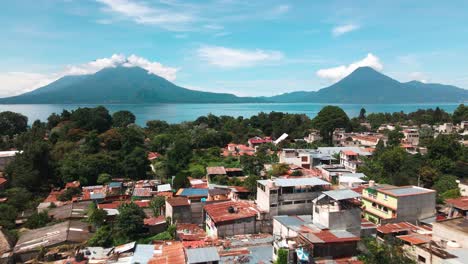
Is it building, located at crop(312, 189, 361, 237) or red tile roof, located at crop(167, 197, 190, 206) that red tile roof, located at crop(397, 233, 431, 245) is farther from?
red tile roof, located at crop(167, 197, 190, 206)

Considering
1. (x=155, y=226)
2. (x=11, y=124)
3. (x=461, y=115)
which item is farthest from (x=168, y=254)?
(x=461, y=115)

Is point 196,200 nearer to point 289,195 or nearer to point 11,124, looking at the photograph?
point 289,195

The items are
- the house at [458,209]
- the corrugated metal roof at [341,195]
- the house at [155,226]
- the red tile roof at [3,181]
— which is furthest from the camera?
the red tile roof at [3,181]

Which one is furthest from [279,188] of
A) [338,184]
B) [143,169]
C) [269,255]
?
[143,169]

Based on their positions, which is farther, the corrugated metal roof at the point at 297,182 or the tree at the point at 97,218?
the corrugated metal roof at the point at 297,182

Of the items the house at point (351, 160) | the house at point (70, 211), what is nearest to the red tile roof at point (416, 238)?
the house at point (351, 160)

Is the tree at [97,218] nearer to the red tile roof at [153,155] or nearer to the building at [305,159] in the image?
the building at [305,159]

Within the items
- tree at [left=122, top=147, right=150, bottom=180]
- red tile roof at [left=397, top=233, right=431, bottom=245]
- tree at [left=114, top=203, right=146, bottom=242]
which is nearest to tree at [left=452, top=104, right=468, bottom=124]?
red tile roof at [left=397, top=233, right=431, bottom=245]
